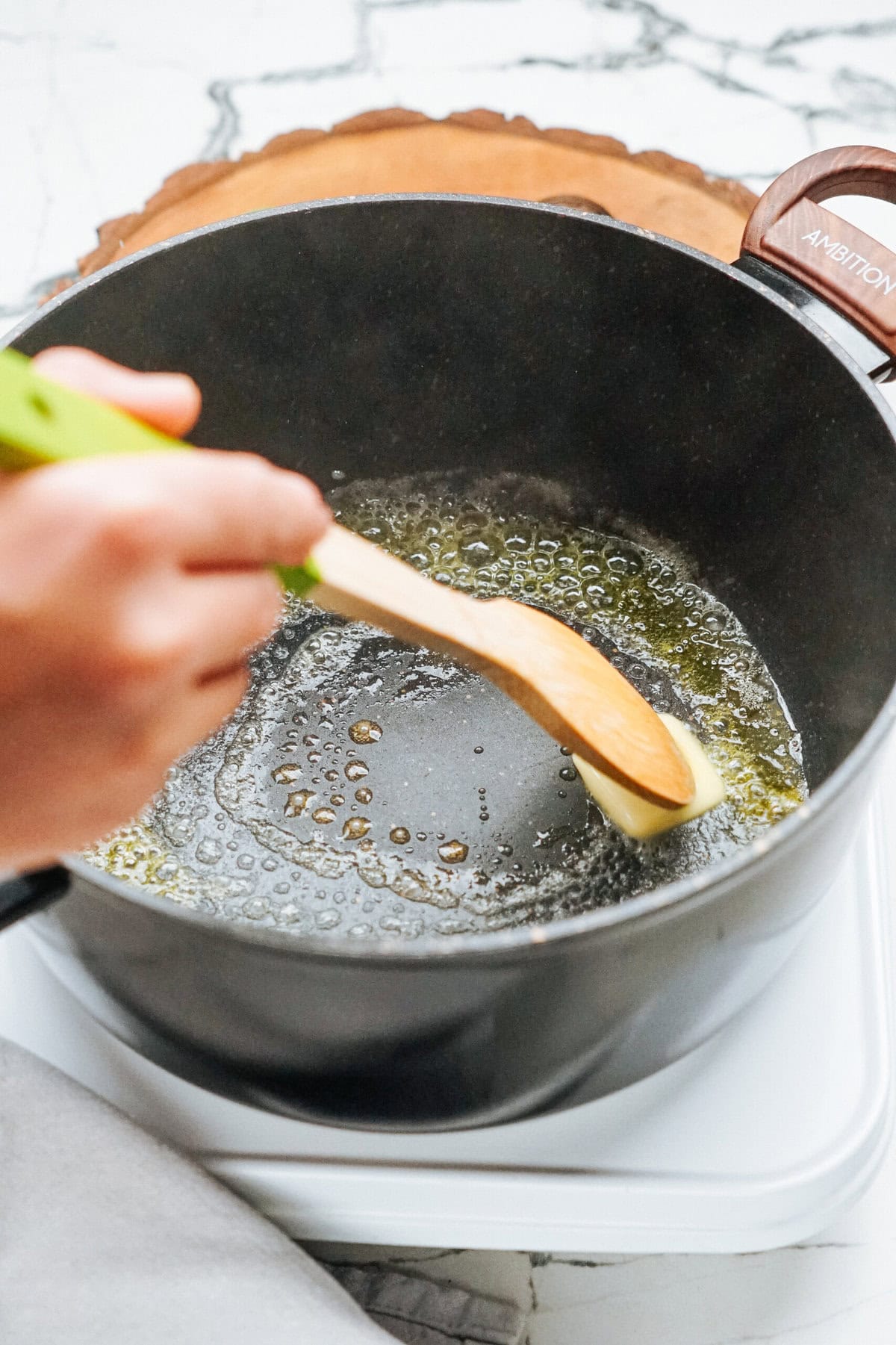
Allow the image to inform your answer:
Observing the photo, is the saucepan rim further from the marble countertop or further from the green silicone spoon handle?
the marble countertop

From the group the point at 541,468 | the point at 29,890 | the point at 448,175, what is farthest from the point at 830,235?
the point at 29,890

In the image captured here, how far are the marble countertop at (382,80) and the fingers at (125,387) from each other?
1.73ft

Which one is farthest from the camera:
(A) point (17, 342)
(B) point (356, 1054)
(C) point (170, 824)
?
(C) point (170, 824)

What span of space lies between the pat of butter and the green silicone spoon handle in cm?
32

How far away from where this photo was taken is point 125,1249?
1.55 feet

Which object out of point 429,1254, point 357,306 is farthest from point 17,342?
point 429,1254

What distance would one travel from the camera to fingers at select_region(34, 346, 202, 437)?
35 cm

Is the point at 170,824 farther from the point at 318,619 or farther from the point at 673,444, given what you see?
the point at 673,444

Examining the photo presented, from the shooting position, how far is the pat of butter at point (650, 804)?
60 cm

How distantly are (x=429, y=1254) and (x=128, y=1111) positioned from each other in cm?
16

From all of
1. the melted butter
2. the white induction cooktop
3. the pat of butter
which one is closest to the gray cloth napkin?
the white induction cooktop

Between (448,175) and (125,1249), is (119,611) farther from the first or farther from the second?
(448,175)

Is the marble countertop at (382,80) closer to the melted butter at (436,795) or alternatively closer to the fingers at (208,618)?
the melted butter at (436,795)

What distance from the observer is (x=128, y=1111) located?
504 mm
